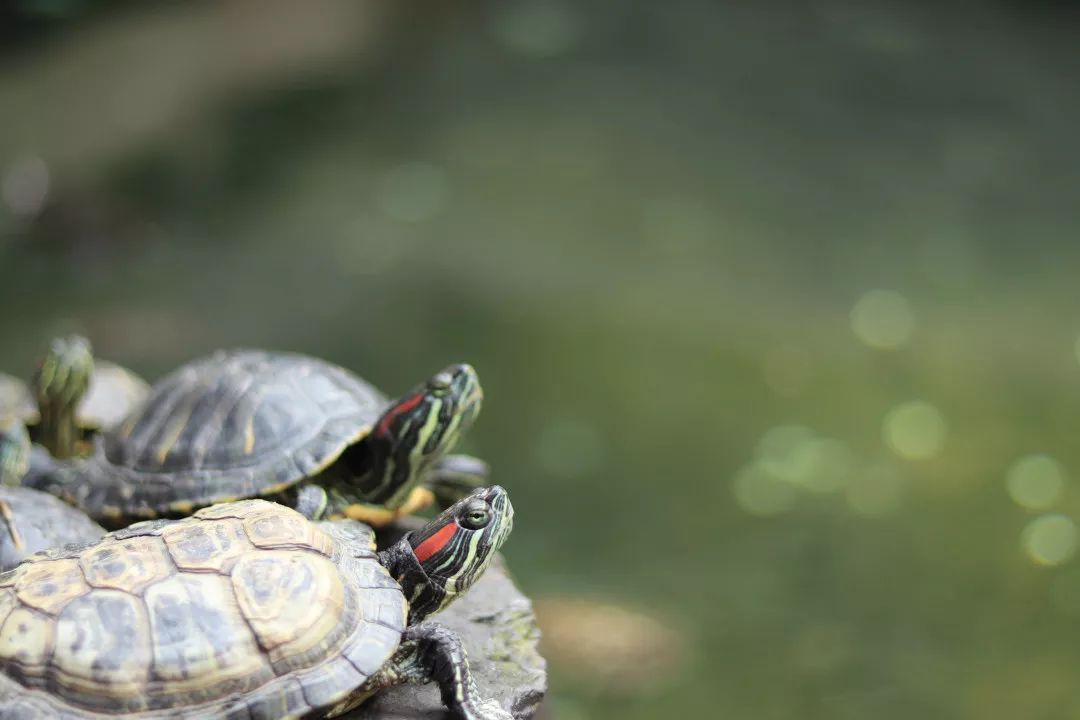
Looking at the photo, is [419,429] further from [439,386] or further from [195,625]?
[195,625]

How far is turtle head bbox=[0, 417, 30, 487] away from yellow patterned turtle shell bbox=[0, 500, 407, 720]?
2.73ft

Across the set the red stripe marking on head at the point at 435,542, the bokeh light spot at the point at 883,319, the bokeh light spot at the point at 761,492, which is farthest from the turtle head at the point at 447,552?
the bokeh light spot at the point at 883,319

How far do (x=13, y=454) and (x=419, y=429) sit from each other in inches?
43.2

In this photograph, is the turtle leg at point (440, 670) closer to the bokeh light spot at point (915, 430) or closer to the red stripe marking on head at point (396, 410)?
the red stripe marking on head at point (396, 410)

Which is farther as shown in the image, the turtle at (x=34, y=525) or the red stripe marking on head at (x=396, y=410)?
the red stripe marking on head at (x=396, y=410)

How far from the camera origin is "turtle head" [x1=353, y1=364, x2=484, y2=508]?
273 centimetres

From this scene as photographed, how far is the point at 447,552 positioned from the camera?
226 cm

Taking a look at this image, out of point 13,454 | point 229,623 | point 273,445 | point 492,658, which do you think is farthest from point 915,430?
point 229,623

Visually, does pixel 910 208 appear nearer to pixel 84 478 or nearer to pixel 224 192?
pixel 224 192

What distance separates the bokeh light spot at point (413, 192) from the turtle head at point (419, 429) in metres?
4.48

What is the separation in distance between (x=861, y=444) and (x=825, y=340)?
0.78 meters

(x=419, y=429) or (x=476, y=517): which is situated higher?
(x=419, y=429)

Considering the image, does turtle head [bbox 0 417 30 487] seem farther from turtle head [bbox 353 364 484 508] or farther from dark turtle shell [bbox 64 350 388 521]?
turtle head [bbox 353 364 484 508]

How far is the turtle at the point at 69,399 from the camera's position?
10.3 feet
